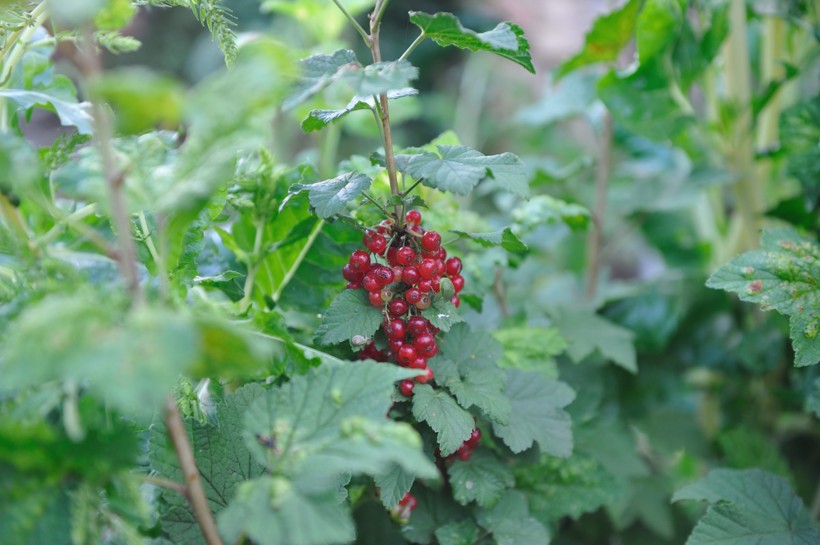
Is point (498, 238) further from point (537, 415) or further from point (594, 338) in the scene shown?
point (594, 338)

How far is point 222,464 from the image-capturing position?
0.58 meters

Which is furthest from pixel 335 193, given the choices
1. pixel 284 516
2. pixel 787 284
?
pixel 787 284

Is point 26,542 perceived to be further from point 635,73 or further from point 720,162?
point 720,162

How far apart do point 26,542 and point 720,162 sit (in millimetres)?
1214

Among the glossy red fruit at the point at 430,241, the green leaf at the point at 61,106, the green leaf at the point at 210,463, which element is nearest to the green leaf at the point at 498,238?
the glossy red fruit at the point at 430,241

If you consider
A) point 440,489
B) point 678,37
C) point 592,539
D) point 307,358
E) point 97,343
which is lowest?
point 592,539

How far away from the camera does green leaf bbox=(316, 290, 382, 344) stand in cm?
58

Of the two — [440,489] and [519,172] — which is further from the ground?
[519,172]

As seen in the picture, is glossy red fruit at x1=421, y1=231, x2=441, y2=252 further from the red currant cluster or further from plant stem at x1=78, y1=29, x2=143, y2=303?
plant stem at x1=78, y1=29, x2=143, y2=303

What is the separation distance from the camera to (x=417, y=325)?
1.98 ft

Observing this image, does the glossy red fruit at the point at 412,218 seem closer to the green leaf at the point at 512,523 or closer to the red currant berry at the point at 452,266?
the red currant berry at the point at 452,266

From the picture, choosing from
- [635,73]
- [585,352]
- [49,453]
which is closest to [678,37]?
[635,73]

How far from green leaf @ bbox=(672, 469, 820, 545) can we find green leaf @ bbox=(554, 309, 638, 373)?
9.1 inches

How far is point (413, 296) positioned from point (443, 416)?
4.3 inches
